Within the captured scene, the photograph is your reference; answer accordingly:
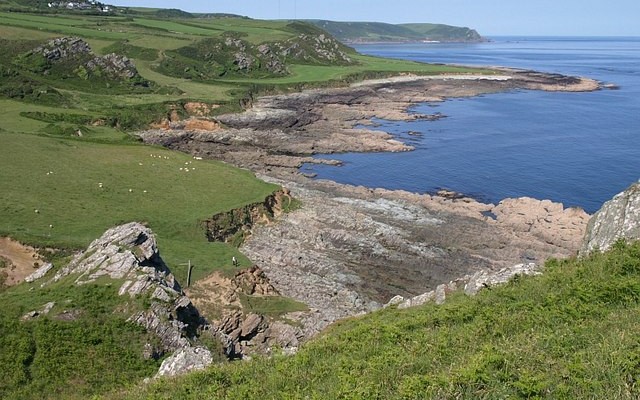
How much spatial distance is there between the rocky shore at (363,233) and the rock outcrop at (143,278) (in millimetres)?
7324

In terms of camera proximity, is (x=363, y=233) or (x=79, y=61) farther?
(x=79, y=61)

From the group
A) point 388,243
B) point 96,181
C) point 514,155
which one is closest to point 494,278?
point 388,243

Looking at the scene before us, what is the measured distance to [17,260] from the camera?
1026 inches

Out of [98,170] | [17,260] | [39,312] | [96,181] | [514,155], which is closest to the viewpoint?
[39,312]

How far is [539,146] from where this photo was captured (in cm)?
7512

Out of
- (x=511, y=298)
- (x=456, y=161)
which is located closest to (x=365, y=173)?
(x=456, y=161)

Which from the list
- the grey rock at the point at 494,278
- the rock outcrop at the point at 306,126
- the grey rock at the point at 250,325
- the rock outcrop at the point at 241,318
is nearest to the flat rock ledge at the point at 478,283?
the grey rock at the point at 494,278

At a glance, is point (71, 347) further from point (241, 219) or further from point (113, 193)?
point (241, 219)

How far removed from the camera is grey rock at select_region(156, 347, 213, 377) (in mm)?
15518

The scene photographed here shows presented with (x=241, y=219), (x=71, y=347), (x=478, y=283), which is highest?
(x=478, y=283)

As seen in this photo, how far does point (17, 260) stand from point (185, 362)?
15.2m

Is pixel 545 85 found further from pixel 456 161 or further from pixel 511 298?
pixel 511 298

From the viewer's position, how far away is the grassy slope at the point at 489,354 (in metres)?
9.02

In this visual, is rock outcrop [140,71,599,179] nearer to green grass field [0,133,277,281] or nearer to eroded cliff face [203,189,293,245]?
eroded cliff face [203,189,293,245]
